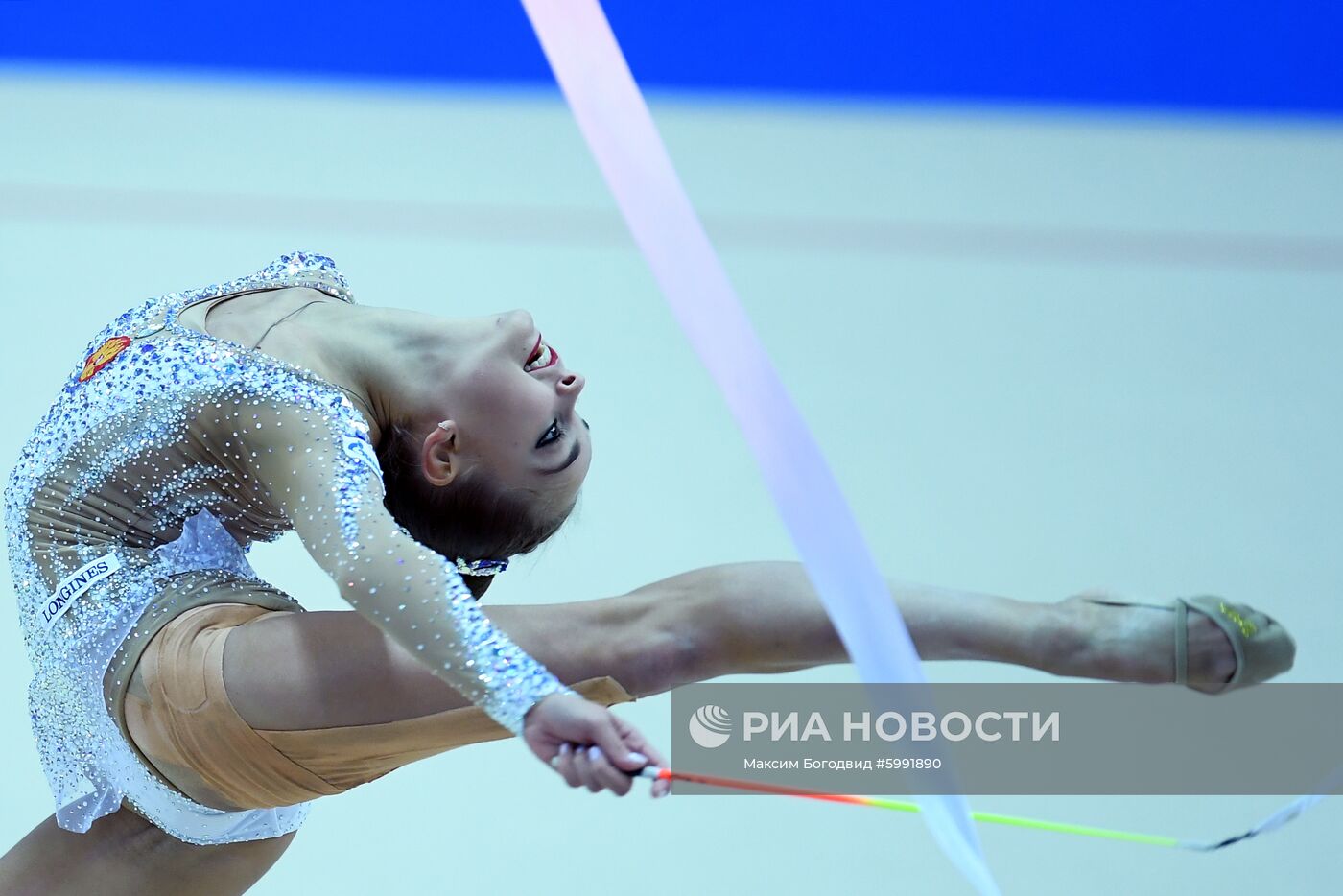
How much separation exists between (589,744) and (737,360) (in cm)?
31

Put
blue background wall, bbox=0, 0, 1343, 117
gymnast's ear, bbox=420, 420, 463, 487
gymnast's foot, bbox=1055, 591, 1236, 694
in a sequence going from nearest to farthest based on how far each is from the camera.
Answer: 1. gymnast's foot, bbox=1055, 591, 1236, 694
2. gymnast's ear, bbox=420, 420, 463, 487
3. blue background wall, bbox=0, 0, 1343, 117

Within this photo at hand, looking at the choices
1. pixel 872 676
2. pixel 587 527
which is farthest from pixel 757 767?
pixel 587 527

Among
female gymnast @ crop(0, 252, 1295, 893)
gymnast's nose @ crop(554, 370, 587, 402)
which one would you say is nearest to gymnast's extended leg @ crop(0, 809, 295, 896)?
female gymnast @ crop(0, 252, 1295, 893)

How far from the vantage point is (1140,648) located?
1322 millimetres

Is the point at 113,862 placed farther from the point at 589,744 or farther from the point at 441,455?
the point at 589,744

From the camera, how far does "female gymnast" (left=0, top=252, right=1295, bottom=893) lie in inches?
51.6

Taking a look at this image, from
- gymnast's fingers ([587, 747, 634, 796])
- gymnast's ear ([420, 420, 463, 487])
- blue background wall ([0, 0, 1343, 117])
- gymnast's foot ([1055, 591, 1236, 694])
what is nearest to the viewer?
gymnast's fingers ([587, 747, 634, 796])

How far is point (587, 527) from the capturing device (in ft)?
7.53

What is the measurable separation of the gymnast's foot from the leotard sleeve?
16.9 inches

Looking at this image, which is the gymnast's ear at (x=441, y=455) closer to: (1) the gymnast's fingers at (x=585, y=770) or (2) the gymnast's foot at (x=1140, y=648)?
(1) the gymnast's fingers at (x=585, y=770)

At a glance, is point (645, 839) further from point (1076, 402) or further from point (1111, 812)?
point (1076, 402)

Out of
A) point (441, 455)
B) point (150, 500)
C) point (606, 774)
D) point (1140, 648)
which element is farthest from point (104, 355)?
point (1140, 648)

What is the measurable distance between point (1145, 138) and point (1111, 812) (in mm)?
2181

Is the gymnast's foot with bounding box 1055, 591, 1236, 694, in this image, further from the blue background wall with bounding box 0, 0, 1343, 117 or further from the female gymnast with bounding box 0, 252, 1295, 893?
the blue background wall with bounding box 0, 0, 1343, 117
